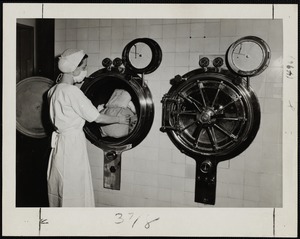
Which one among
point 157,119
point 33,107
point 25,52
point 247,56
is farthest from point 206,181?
point 25,52

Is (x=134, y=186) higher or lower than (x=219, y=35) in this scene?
lower

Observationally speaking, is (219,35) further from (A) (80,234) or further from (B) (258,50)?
(A) (80,234)

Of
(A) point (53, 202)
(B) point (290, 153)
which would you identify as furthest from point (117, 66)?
(B) point (290, 153)

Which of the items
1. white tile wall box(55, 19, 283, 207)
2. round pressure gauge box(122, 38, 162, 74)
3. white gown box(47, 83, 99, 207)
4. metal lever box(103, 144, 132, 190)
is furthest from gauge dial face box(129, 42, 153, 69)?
metal lever box(103, 144, 132, 190)

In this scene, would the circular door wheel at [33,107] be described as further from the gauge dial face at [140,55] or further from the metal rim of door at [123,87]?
A: the gauge dial face at [140,55]

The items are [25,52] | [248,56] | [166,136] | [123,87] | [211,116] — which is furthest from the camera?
[25,52]

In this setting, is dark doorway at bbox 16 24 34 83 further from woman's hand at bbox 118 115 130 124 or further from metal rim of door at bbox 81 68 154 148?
woman's hand at bbox 118 115 130 124

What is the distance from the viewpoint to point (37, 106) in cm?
270

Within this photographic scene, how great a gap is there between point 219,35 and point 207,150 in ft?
3.05

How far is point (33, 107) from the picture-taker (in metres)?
2.68

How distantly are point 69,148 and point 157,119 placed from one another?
2.56 ft

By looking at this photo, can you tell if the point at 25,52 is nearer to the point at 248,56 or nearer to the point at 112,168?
the point at 112,168

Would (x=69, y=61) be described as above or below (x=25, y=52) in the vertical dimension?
below

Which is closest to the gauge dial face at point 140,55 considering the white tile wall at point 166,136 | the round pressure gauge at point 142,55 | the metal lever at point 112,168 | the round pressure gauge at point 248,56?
the round pressure gauge at point 142,55
